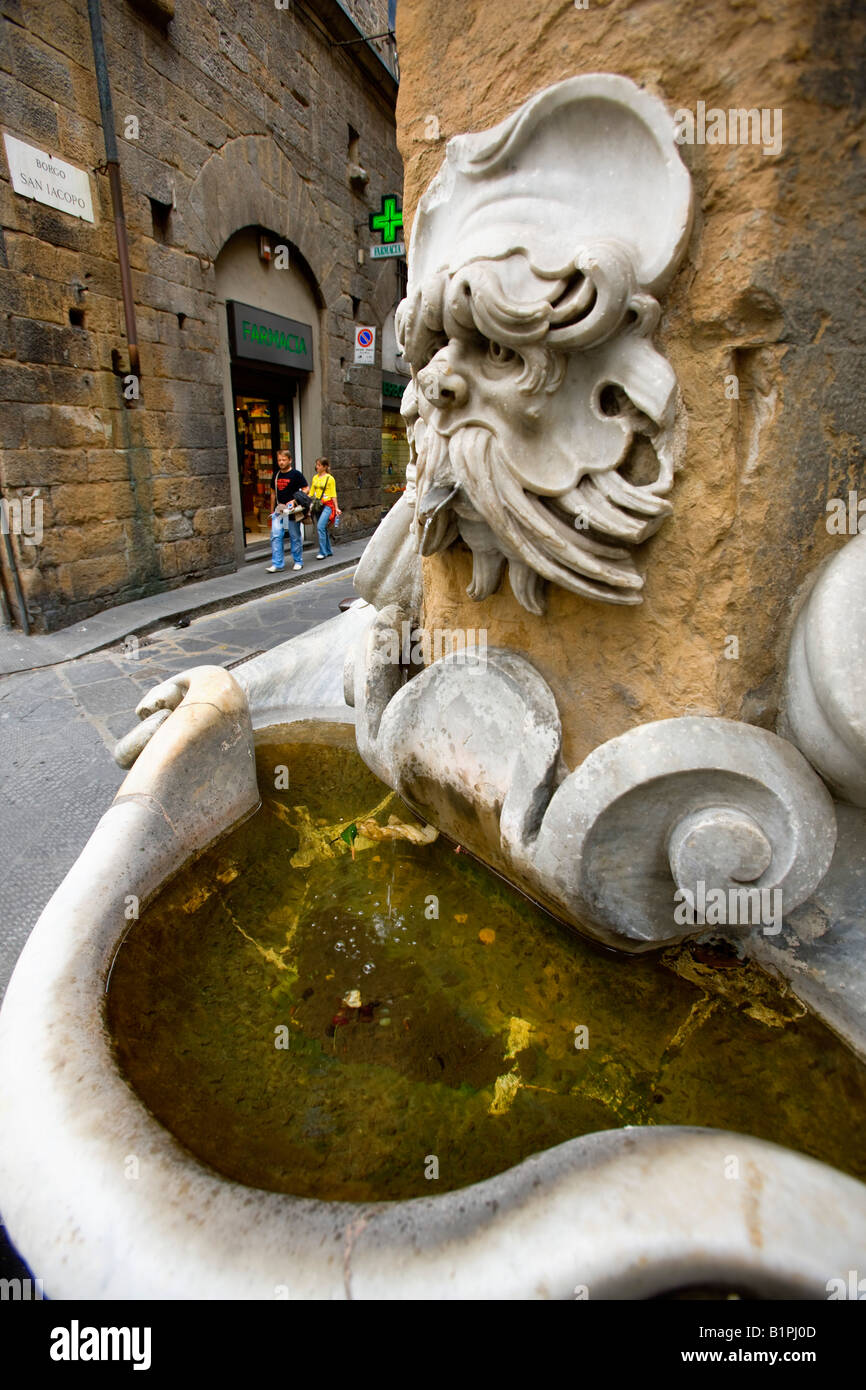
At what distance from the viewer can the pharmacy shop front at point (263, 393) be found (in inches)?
307

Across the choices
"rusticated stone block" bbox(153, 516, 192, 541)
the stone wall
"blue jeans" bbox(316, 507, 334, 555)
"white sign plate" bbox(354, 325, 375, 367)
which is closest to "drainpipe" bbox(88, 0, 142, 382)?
"rusticated stone block" bbox(153, 516, 192, 541)

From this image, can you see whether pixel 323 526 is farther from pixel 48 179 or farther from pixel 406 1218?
pixel 406 1218

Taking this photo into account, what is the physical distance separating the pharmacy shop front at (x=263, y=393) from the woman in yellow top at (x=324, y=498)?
2.85 feet

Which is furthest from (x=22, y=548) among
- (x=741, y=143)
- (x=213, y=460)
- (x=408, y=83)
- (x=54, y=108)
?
(x=741, y=143)

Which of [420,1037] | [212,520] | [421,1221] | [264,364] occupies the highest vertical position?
[264,364]

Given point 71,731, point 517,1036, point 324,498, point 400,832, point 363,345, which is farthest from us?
point 363,345

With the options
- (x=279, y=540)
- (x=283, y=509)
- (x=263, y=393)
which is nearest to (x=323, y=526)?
(x=283, y=509)

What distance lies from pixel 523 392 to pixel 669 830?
85cm

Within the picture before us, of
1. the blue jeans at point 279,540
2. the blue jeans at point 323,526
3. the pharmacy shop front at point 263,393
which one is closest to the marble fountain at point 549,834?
the blue jeans at point 279,540

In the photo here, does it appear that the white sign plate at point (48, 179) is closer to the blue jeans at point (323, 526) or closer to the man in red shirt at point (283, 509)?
the man in red shirt at point (283, 509)

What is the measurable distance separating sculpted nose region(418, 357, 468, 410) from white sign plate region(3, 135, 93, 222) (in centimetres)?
503

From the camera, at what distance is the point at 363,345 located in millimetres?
10172

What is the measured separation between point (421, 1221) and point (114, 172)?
A: 22.7 ft

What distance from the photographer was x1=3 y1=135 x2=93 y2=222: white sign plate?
15.4ft
